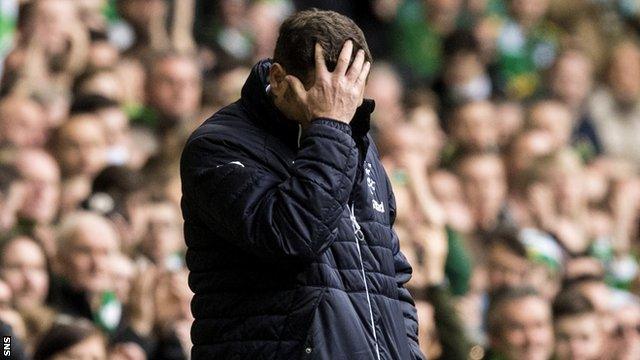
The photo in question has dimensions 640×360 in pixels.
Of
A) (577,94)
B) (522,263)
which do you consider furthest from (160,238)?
(577,94)

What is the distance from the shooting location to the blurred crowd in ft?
20.2

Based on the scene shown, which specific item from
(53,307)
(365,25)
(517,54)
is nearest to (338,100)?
(53,307)

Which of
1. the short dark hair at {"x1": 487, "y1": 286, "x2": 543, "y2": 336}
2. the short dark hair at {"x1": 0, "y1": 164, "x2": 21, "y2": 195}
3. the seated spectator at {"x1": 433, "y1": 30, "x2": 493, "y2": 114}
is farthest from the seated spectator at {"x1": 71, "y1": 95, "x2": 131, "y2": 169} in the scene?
the seated spectator at {"x1": 433, "y1": 30, "x2": 493, "y2": 114}

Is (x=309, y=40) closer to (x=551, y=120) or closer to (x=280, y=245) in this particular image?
(x=280, y=245)

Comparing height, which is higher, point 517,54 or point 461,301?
point 517,54

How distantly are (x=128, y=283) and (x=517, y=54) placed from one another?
5430 millimetres

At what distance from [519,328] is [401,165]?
1.32 metres

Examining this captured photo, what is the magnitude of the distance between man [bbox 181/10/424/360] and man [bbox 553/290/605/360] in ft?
13.5

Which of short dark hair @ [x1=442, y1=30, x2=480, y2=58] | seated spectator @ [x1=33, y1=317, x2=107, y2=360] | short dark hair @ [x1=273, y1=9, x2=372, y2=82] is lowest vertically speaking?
seated spectator @ [x1=33, y1=317, x2=107, y2=360]

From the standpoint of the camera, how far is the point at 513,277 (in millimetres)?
A: 7734

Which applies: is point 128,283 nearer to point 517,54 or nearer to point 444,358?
point 444,358

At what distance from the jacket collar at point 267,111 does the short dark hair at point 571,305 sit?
4.31 m

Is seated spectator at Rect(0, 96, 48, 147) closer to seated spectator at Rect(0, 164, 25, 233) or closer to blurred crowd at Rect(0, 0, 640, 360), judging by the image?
blurred crowd at Rect(0, 0, 640, 360)

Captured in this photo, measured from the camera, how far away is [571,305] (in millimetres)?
7711
